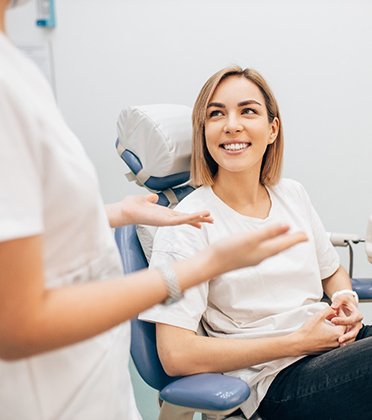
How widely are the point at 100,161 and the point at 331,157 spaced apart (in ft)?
3.40

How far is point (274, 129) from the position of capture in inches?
66.4

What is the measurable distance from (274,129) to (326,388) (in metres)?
0.77

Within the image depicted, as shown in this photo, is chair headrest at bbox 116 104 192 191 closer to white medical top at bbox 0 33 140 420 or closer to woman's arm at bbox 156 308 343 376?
woman's arm at bbox 156 308 343 376

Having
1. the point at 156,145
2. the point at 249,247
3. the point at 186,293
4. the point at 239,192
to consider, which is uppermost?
the point at 249,247

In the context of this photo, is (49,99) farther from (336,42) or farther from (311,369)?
(336,42)

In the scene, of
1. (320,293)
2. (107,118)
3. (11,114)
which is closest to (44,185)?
(11,114)

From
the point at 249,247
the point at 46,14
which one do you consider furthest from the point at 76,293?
the point at 46,14

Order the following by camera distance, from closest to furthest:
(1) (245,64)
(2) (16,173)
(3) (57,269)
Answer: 1. (2) (16,173)
2. (3) (57,269)
3. (1) (245,64)

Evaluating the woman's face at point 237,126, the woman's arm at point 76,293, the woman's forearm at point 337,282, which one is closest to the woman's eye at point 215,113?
the woman's face at point 237,126

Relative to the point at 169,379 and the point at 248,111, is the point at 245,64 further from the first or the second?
the point at 169,379

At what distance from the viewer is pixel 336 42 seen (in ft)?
7.71

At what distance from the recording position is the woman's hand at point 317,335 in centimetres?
137

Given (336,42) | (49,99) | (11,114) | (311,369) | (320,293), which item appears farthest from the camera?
(336,42)

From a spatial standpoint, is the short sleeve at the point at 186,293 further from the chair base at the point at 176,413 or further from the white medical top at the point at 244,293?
the chair base at the point at 176,413
